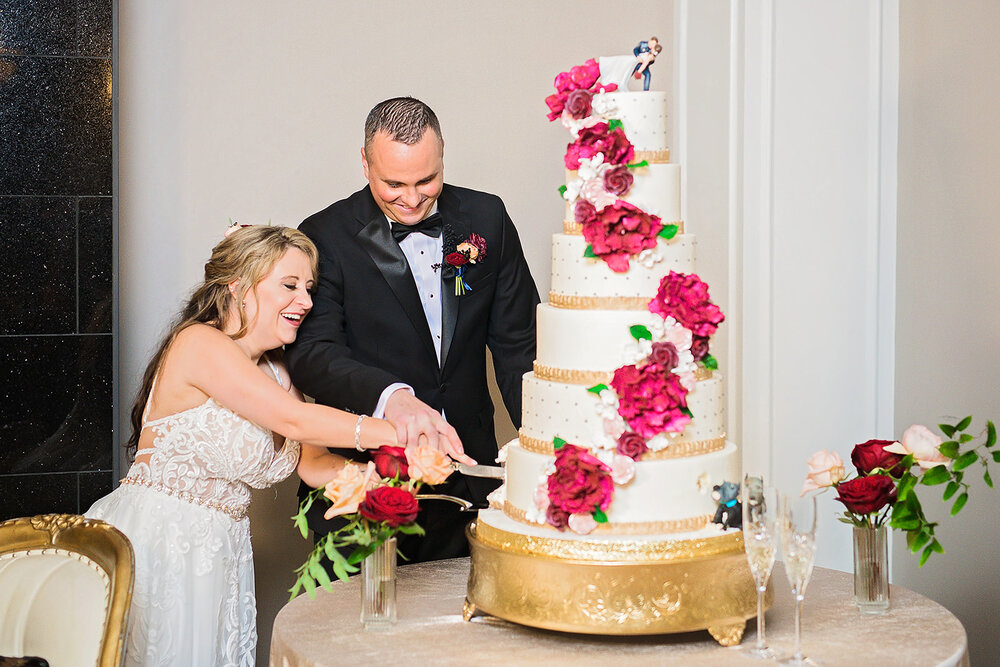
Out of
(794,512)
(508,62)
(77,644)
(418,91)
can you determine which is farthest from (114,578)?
(508,62)

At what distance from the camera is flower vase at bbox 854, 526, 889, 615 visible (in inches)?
103

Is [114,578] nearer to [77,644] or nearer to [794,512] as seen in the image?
[77,644]

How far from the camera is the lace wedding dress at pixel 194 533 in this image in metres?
3.21

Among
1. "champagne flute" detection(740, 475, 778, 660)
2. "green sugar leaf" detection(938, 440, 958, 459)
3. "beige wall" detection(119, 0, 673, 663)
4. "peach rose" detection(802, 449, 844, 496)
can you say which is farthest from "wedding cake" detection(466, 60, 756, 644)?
"beige wall" detection(119, 0, 673, 663)

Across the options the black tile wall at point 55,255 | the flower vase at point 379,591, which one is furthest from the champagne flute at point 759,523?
the black tile wall at point 55,255

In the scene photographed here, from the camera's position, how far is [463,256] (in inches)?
138

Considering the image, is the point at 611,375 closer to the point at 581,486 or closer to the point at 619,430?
the point at 619,430

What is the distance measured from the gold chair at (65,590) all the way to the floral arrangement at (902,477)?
1.78 metres

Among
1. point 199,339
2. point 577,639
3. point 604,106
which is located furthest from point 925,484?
point 199,339

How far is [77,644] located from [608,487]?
4.60 ft

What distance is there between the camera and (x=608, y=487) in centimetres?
→ 241

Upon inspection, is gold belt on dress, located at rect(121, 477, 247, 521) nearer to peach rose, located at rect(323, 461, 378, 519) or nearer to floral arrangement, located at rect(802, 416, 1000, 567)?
peach rose, located at rect(323, 461, 378, 519)

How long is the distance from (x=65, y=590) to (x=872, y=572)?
201 centimetres

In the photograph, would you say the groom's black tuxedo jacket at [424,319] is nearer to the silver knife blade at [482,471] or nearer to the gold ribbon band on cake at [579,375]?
the silver knife blade at [482,471]
